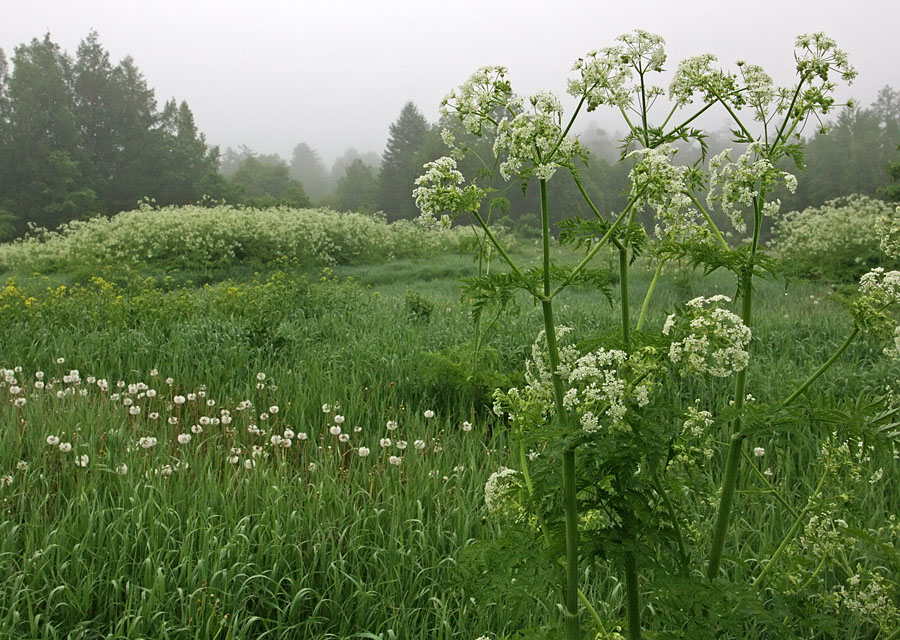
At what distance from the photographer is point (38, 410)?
13.1 ft

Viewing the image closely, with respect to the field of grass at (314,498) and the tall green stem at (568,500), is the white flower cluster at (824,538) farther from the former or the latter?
the tall green stem at (568,500)

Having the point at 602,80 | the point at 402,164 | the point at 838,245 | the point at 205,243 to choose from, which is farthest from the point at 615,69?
the point at 402,164

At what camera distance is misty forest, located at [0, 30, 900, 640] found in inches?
54.7

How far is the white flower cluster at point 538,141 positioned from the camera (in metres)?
1.44

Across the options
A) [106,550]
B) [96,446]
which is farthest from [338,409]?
[106,550]

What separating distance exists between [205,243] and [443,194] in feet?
50.4

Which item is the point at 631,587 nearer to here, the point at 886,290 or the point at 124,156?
the point at 886,290

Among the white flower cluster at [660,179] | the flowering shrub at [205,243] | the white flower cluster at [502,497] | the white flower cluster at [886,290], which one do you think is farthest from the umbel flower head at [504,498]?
the flowering shrub at [205,243]

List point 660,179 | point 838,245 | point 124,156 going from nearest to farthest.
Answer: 1. point 660,179
2. point 838,245
3. point 124,156

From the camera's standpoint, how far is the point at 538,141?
1465 mm

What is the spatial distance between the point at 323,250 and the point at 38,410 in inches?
568

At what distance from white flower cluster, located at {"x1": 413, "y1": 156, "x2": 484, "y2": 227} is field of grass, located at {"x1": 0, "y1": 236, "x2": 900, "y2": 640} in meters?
0.62

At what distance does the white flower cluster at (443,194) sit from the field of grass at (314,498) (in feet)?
2.04

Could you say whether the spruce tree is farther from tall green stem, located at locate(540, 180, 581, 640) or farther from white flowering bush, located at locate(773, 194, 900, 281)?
tall green stem, located at locate(540, 180, 581, 640)
